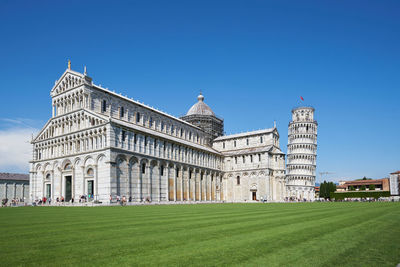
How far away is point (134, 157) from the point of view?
1896 inches

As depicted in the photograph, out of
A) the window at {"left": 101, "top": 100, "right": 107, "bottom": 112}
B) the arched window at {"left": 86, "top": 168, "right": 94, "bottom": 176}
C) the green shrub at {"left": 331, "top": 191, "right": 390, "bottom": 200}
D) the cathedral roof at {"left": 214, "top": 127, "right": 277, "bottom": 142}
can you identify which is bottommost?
the green shrub at {"left": 331, "top": 191, "right": 390, "bottom": 200}

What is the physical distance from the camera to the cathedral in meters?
46.0

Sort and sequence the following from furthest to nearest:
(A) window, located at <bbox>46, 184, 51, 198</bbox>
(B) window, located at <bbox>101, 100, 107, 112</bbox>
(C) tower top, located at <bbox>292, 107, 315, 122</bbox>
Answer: (C) tower top, located at <bbox>292, 107, 315, 122</bbox> → (A) window, located at <bbox>46, 184, 51, 198</bbox> → (B) window, located at <bbox>101, 100, 107, 112</bbox>

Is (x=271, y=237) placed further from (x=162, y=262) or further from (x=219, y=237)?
(x=162, y=262)

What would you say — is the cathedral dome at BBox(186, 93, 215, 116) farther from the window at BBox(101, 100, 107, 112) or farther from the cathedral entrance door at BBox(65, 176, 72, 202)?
the cathedral entrance door at BBox(65, 176, 72, 202)

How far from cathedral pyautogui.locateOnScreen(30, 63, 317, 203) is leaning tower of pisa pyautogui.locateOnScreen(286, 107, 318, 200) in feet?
103

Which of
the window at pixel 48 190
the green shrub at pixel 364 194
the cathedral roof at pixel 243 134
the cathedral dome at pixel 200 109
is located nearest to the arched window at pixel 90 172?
the window at pixel 48 190

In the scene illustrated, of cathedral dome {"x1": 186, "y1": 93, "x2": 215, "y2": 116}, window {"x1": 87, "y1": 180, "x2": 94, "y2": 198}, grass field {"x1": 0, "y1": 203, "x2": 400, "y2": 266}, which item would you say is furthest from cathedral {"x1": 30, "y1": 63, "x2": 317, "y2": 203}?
grass field {"x1": 0, "y1": 203, "x2": 400, "y2": 266}

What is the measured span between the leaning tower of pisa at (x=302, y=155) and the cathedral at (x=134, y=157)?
31253 mm

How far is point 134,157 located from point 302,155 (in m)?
72.0

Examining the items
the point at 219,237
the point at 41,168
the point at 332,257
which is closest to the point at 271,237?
the point at 219,237

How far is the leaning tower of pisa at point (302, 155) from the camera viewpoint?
340ft

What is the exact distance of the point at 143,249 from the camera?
7.84 metres

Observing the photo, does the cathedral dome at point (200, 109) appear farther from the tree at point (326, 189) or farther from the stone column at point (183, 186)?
the tree at point (326, 189)
